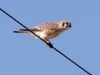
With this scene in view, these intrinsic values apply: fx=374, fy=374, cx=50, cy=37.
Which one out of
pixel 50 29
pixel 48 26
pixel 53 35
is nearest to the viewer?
Answer: pixel 53 35

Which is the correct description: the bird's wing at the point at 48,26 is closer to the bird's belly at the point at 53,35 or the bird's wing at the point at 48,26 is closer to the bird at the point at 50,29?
the bird at the point at 50,29

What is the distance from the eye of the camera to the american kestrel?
30.4 feet

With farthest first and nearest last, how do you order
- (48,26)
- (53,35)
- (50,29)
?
(48,26)
(50,29)
(53,35)

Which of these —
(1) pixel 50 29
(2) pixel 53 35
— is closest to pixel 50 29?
(1) pixel 50 29

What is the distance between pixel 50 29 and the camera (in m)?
9.74

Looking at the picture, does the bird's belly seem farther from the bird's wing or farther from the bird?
the bird's wing

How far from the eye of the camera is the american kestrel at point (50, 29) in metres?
9.26

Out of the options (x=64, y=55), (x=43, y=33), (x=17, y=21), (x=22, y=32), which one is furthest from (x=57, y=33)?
(x=17, y=21)

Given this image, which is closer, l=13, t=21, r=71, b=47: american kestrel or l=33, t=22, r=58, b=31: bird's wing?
l=13, t=21, r=71, b=47: american kestrel

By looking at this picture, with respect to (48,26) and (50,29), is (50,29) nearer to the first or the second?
(50,29)

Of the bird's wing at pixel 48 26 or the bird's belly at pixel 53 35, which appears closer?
the bird's belly at pixel 53 35

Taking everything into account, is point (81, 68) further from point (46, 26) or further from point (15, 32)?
point (46, 26)

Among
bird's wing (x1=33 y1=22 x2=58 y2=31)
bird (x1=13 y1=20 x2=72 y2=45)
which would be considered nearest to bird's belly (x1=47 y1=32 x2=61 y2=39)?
bird (x1=13 y1=20 x2=72 y2=45)

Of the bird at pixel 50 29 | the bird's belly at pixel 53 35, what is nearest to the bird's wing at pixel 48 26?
the bird at pixel 50 29
